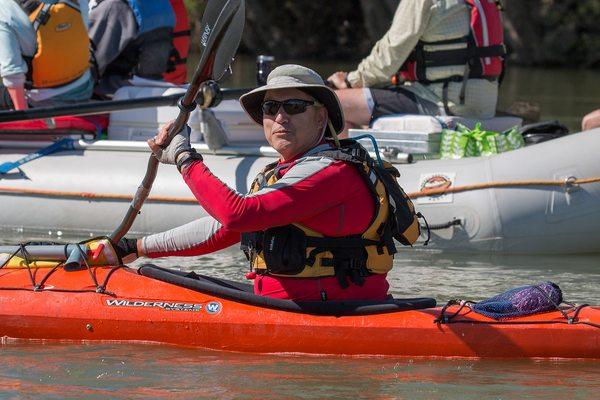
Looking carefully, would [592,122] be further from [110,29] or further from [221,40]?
[110,29]

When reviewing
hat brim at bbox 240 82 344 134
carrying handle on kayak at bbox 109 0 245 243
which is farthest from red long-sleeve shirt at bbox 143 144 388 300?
carrying handle on kayak at bbox 109 0 245 243

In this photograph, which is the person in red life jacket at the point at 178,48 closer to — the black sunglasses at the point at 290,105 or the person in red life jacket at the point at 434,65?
the person in red life jacket at the point at 434,65

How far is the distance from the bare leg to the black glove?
2674 millimetres

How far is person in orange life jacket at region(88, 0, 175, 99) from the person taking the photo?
776 centimetres

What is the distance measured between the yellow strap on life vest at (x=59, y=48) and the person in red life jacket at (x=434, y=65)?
152 centimetres

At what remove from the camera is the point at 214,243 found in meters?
4.81

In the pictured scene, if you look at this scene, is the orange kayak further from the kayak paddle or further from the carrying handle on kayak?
the kayak paddle

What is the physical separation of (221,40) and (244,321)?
47.6 inches

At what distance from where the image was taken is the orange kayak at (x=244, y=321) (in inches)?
176

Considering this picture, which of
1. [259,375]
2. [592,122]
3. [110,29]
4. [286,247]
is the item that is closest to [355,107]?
[592,122]

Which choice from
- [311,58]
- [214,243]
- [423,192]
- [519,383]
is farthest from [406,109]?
[311,58]

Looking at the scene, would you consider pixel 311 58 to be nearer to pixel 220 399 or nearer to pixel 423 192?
pixel 423 192

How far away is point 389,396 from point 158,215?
3.22 metres

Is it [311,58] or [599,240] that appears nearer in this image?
[599,240]
